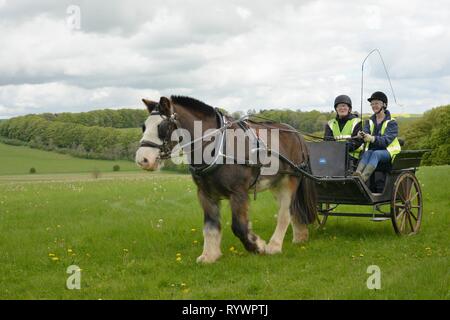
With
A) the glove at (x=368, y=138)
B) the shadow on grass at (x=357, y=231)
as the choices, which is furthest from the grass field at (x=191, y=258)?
the glove at (x=368, y=138)

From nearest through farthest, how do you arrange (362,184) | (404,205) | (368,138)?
(362,184), (368,138), (404,205)

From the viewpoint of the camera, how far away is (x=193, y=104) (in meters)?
7.46

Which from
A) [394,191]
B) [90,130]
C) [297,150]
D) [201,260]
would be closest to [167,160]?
[201,260]

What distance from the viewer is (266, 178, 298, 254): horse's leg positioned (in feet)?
27.1

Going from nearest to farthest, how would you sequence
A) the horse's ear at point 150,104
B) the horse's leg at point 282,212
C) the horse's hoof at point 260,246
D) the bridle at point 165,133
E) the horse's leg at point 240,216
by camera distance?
the bridle at point 165,133 < the horse's ear at point 150,104 < the horse's leg at point 240,216 < the horse's hoof at point 260,246 < the horse's leg at point 282,212

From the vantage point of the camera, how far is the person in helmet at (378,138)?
898cm

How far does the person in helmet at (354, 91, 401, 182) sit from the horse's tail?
839 mm

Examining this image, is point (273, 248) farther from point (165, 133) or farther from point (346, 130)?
point (346, 130)

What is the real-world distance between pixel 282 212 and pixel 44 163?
147 feet

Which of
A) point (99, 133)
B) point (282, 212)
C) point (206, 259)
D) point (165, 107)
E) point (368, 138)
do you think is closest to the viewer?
point (165, 107)

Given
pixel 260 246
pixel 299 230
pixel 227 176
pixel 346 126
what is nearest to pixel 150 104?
pixel 227 176

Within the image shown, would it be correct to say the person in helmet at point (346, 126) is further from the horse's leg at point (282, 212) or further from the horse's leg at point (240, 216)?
the horse's leg at point (240, 216)

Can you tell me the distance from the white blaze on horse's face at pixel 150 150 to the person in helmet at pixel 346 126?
12.6ft
